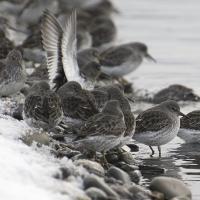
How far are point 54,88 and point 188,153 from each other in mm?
2551

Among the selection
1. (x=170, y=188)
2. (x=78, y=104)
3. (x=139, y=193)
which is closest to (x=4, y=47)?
(x=78, y=104)

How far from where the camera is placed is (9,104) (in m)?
12.3

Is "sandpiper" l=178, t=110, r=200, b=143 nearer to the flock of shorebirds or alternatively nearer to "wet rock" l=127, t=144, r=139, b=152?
the flock of shorebirds

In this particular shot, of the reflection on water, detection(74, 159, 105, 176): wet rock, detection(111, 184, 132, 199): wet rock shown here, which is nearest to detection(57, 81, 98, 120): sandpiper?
the reflection on water

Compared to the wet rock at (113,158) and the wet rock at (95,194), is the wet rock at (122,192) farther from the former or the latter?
the wet rock at (113,158)

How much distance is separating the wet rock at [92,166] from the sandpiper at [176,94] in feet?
21.0

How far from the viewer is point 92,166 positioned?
28.7ft

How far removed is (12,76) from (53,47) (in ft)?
2.94

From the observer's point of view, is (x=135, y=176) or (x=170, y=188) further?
(x=135, y=176)

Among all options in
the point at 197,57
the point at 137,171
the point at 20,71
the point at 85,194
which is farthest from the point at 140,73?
the point at 85,194

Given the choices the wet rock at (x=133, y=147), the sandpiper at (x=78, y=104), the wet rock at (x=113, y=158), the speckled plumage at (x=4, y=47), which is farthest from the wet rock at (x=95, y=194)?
the speckled plumage at (x=4, y=47)

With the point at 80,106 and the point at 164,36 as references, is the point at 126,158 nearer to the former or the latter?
the point at 80,106

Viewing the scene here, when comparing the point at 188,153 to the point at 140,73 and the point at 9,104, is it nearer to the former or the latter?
the point at 9,104

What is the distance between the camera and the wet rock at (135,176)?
30.6ft
